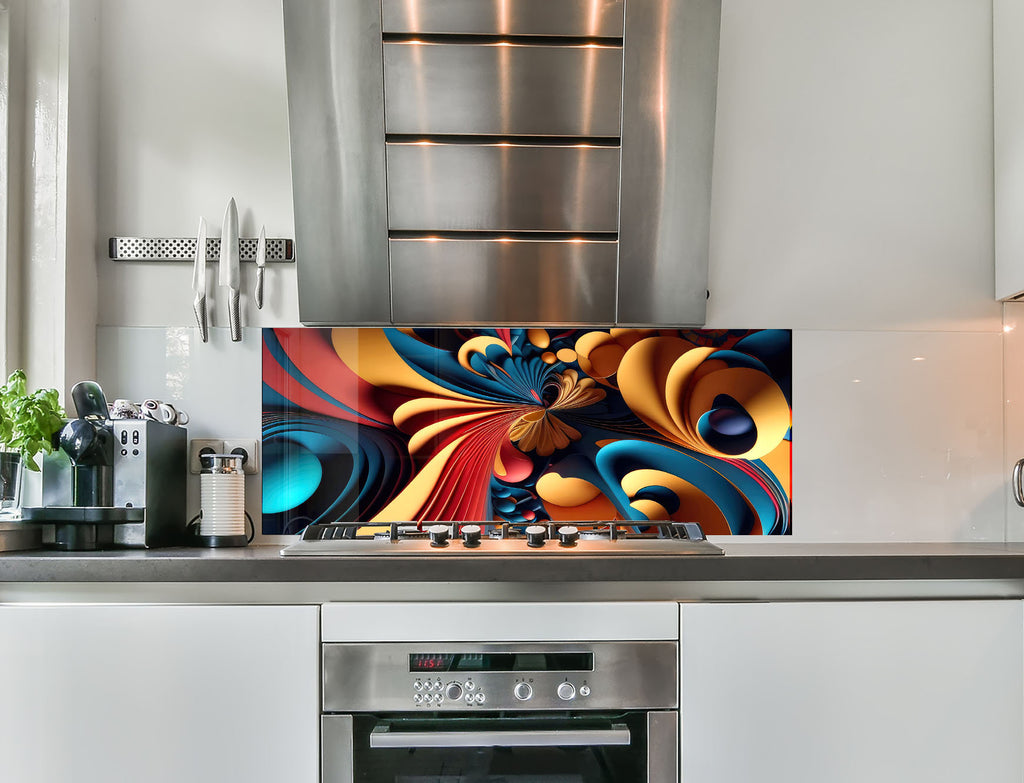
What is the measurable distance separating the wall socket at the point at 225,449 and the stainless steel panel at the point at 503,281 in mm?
502

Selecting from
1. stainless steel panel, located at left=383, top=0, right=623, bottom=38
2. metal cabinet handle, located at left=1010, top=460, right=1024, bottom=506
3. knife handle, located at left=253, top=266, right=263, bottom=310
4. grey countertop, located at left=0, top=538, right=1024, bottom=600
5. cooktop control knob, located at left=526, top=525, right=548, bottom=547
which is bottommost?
grey countertop, located at left=0, top=538, right=1024, bottom=600

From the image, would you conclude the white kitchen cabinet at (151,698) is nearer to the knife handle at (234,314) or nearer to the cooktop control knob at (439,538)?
the cooktop control knob at (439,538)

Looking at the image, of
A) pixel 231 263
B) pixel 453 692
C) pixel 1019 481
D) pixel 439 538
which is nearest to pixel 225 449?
pixel 231 263

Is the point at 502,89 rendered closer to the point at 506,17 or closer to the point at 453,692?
the point at 506,17

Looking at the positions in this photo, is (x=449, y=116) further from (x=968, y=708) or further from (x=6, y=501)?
(x=968, y=708)

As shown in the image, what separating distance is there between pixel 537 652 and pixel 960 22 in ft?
6.24

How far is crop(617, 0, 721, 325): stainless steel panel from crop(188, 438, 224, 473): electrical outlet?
1.03m

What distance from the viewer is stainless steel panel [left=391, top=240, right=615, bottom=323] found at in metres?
1.85

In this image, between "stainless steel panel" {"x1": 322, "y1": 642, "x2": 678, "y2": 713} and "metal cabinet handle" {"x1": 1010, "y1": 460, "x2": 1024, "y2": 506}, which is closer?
"stainless steel panel" {"x1": 322, "y1": 642, "x2": 678, "y2": 713}

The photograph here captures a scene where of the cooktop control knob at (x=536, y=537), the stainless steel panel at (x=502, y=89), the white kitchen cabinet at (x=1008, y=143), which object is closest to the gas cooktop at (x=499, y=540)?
the cooktop control knob at (x=536, y=537)

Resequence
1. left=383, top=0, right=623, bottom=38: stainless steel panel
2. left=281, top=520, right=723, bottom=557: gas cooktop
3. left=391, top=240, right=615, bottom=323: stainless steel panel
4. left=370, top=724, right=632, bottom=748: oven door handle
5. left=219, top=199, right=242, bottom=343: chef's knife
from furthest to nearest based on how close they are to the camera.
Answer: left=219, top=199, right=242, bottom=343: chef's knife
left=391, top=240, right=615, bottom=323: stainless steel panel
left=383, top=0, right=623, bottom=38: stainless steel panel
left=281, top=520, right=723, bottom=557: gas cooktop
left=370, top=724, right=632, bottom=748: oven door handle

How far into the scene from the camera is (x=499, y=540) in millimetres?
1734

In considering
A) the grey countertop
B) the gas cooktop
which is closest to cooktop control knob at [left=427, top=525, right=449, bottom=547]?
the gas cooktop

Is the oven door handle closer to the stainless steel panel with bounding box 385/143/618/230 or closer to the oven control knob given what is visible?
the oven control knob
